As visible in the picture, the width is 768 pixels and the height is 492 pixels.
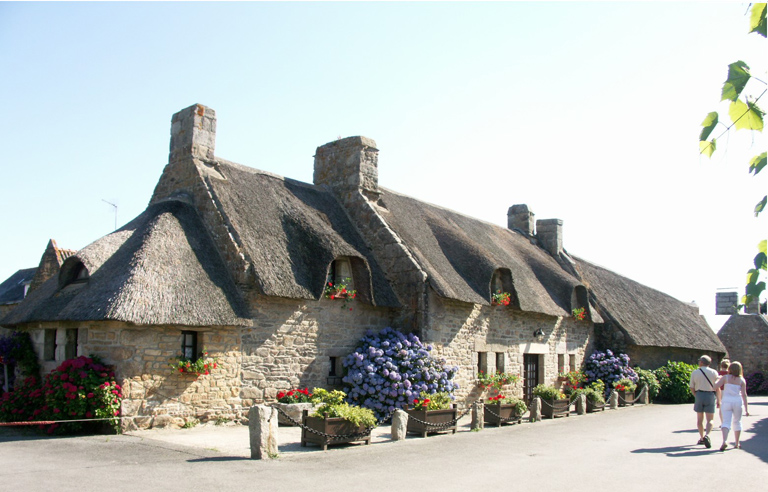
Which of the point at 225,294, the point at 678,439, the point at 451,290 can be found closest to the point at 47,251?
the point at 225,294

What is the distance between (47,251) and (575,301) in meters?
17.5

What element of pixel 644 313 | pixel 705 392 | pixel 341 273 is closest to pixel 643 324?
pixel 644 313

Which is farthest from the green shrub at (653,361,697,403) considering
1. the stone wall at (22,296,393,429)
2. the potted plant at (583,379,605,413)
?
the stone wall at (22,296,393,429)

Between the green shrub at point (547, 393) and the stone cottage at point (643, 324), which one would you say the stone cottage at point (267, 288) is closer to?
the green shrub at point (547, 393)

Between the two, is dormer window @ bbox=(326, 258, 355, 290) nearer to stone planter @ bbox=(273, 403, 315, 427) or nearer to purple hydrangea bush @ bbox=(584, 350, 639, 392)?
stone planter @ bbox=(273, 403, 315, 427)

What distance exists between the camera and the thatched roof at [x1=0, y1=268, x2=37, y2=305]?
28531 mm

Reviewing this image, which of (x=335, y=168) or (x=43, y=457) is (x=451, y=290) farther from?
(x=43, y=457)

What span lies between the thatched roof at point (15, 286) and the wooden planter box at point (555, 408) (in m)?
22.9

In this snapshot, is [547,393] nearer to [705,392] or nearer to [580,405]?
[580,405]

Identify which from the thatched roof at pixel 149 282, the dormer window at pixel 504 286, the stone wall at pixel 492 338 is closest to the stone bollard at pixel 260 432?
the thatched roof at pixel 149 282

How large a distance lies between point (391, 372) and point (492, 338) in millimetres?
4661

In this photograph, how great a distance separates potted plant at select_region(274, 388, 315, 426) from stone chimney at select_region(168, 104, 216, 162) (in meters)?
5.84

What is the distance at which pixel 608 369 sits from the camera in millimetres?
21047

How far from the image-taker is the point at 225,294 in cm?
1260
